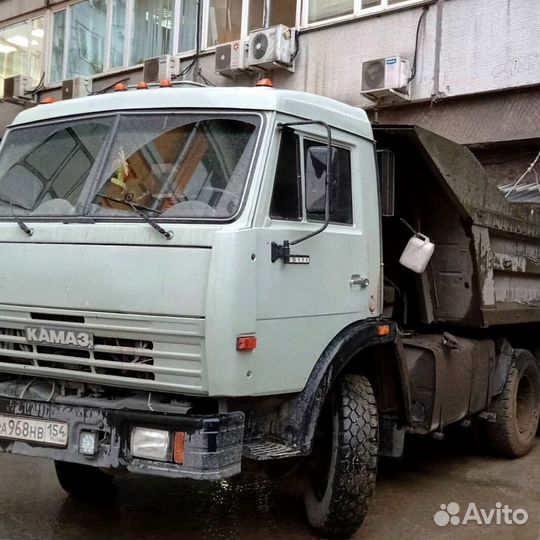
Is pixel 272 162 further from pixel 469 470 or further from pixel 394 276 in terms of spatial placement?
pixel 469 470

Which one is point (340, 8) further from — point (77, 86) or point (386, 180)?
point (386, 180)

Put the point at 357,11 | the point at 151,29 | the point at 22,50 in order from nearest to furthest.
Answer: the point at 357,11
the point at 151,29
the point at 22,50

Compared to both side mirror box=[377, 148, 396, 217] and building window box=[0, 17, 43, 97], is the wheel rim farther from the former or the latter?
building window box=[0, 17, 43, 97]

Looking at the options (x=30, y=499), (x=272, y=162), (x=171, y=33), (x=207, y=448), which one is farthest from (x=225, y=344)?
(x=171, y=33)

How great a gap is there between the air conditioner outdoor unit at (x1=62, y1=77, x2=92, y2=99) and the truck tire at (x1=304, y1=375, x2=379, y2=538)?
10376 millimetres

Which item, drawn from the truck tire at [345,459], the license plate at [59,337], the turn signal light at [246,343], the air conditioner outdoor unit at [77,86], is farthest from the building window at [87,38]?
the turn signal light at [246,343]

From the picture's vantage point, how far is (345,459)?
382 centimetres

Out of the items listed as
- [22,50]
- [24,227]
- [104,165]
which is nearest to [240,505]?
[24,227]

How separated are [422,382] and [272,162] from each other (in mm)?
1994

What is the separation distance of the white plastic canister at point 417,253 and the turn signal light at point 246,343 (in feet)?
5.85

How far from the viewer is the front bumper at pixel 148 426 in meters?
3.19

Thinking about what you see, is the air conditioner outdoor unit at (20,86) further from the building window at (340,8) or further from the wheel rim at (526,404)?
the wheel rim at (526,404)

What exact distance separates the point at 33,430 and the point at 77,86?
1061 cm

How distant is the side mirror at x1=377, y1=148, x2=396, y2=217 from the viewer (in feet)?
14.6
